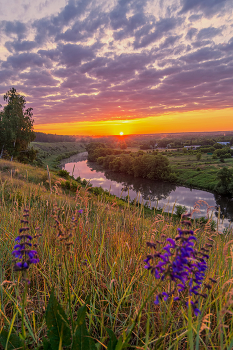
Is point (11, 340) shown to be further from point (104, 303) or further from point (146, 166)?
point (146, 166)

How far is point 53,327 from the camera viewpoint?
1674mm

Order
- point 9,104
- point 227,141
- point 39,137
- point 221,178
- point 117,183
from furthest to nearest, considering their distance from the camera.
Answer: point 39,137
point 227,141
point 117,183
point 221,178
point 9,104

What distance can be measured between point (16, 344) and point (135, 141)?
166454 mm

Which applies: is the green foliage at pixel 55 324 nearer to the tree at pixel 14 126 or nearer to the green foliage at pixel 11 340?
the green foliage at pixel 11 340

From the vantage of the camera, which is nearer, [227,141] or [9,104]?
[9,104]

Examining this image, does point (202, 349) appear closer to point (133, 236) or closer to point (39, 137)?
point (133, 236)

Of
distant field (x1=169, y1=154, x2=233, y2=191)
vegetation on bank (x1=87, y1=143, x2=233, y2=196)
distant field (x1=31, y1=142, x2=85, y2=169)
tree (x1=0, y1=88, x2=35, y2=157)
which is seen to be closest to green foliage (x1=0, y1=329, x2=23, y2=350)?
tree (x1=0, y1=88, x2=35, y2=157)

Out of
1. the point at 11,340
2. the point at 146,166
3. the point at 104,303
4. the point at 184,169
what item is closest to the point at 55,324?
the point at 11,340

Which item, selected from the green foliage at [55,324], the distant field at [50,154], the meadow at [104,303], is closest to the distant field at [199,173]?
the distant field at [50,154]

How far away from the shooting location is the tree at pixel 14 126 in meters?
38.5

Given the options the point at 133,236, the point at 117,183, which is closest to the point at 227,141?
the point at 117,183

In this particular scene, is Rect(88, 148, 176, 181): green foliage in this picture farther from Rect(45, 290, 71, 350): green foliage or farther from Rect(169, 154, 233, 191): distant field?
Rect(45, 290, 71, 350): green foliage

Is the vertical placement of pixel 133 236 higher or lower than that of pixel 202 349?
higher

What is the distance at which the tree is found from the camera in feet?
126
